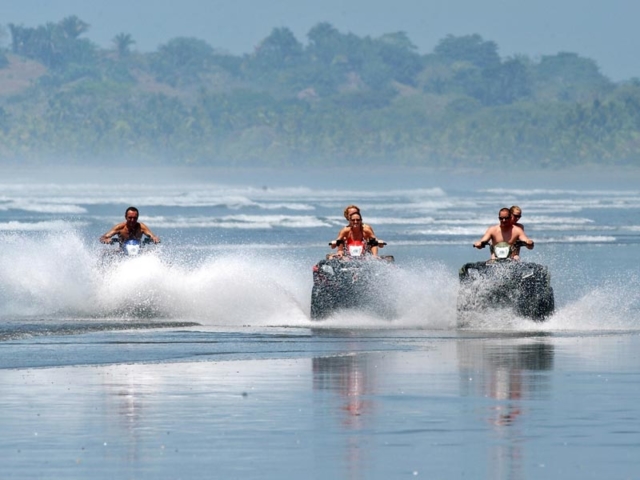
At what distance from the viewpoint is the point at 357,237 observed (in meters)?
24.0

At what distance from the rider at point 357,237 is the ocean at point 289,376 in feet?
1.75

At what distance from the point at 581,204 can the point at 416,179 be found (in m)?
91.5

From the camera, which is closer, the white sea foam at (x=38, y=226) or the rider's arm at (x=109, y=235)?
the rider's arm at (x=109, y=235)

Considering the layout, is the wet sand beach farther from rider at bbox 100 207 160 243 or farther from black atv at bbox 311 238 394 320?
rider at bbox 100 207 160 243

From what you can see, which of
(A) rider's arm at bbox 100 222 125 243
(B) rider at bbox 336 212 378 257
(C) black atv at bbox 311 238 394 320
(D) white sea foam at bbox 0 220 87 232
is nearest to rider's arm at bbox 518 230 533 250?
(C) black atv at bbox 311 238 394 320

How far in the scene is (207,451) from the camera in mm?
12680

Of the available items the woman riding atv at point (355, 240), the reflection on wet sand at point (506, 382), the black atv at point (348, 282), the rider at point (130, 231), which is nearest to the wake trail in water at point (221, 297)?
the black atv at point (348, 282)

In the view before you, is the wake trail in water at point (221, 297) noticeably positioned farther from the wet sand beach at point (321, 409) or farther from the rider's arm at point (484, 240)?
the wet sand beach at point (321, 409)

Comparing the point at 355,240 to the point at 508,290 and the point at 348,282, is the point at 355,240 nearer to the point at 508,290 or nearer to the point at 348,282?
the point at 348,282

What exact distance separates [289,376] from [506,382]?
1.84m

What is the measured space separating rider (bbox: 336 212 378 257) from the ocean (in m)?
0.53

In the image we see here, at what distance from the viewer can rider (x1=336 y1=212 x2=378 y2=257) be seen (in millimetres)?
23906

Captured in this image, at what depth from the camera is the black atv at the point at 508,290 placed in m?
23.0

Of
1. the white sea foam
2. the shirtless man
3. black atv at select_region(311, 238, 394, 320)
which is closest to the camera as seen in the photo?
the shirtless man
